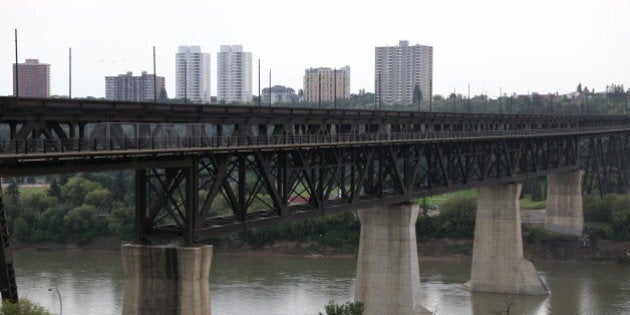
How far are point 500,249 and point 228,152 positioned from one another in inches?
1852

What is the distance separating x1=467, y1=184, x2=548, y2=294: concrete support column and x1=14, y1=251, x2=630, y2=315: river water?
1.33m

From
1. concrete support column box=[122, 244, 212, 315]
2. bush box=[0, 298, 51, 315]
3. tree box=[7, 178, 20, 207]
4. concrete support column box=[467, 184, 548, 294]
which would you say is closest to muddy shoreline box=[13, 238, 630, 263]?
tree box=[7, 178, 20, 207]

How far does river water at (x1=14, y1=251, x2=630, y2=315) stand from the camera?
76781 mm

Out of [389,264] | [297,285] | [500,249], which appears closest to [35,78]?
[389,264]

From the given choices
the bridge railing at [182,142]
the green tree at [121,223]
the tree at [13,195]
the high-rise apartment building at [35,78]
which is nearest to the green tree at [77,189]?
the tree at [13,195]

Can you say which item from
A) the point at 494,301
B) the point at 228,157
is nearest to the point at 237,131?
the point at 228,157

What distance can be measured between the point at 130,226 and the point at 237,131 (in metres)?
77.6

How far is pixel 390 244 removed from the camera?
66625 millimetres

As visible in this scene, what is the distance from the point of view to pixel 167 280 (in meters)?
41.7

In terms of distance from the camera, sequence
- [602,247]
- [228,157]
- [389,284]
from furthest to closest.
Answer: [602,247]
[389,284]
[228,157]

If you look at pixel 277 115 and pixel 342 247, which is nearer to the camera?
pixel 277 115

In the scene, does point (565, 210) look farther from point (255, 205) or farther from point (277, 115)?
point (277, 115)

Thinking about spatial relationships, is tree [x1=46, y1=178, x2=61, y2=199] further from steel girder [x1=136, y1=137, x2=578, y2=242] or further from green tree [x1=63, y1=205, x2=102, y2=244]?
steel girder [x1=136, y1=137, x2=578, y2=242]

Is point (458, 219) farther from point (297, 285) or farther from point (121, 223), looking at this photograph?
point (121, 223)
